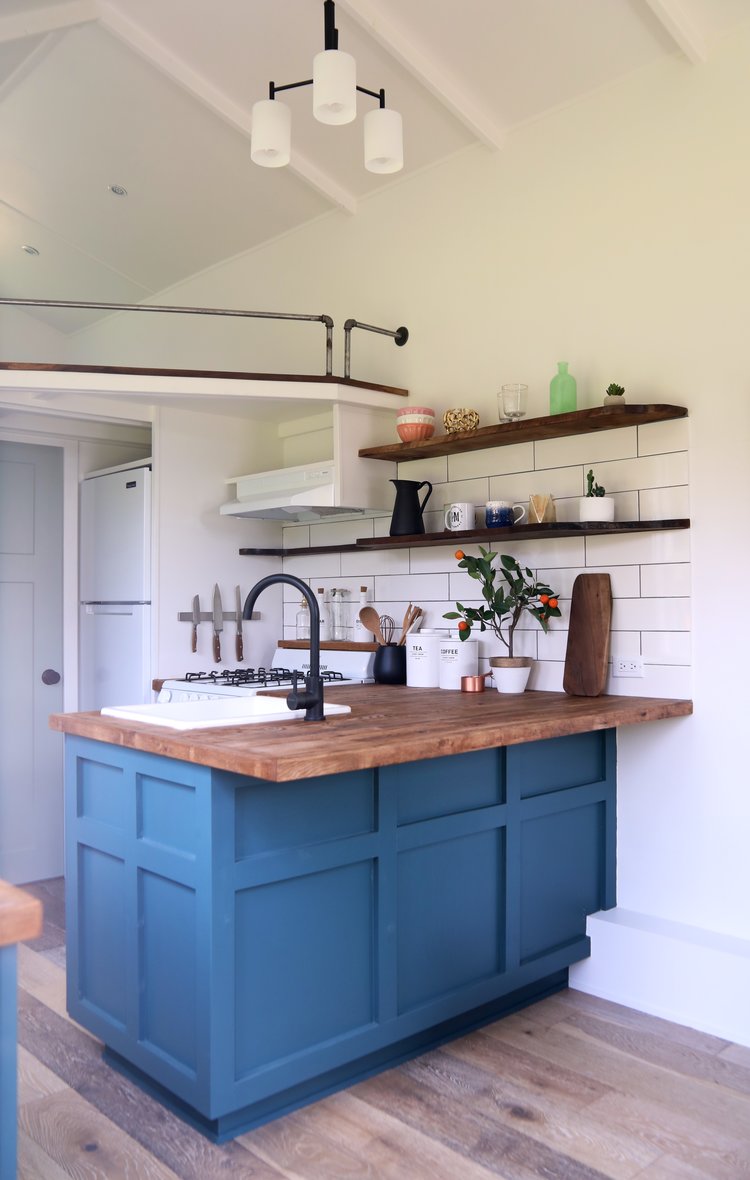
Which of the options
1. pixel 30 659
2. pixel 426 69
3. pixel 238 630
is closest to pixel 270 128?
pixel 426 69

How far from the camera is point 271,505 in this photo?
12.5 ft

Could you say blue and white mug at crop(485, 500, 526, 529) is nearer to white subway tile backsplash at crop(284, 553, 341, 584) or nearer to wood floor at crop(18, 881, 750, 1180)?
white subway tile backsplash at crop(284, 553, 341, 584)

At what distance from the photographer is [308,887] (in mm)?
2205

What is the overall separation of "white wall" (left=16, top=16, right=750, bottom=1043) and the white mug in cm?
39

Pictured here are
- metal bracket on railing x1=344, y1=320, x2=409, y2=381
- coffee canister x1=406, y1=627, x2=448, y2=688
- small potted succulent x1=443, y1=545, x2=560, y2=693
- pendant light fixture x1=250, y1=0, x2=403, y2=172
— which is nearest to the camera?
pendant light fixture x1=250, y1=0, x2=403, y2=172

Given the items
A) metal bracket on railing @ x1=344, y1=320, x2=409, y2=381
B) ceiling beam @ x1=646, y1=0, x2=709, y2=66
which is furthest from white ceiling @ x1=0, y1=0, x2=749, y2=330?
metal bracket on railing @ x1=344, y1=320, x2=409, y2=381

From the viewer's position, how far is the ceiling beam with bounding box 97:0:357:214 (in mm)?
3158

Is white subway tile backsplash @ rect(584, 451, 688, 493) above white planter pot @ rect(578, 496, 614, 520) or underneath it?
above

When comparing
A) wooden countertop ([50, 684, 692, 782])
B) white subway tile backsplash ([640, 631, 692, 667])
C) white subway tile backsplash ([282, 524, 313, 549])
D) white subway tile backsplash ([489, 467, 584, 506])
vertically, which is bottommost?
wooden countertop ([50, 684, 692, 782])

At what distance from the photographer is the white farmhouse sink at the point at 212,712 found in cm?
234

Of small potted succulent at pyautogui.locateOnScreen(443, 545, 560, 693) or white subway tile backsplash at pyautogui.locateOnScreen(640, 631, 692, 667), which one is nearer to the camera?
white subway tile backsplash at pyautogui.locateOnScreen(640, 631, 692, 667)

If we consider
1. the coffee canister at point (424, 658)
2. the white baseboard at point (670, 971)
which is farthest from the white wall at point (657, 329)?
the coffee canister at point (424, 658)

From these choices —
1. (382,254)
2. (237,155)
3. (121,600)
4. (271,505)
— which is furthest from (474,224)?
(121,600)

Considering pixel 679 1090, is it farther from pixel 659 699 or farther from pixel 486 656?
pixel 486 656
